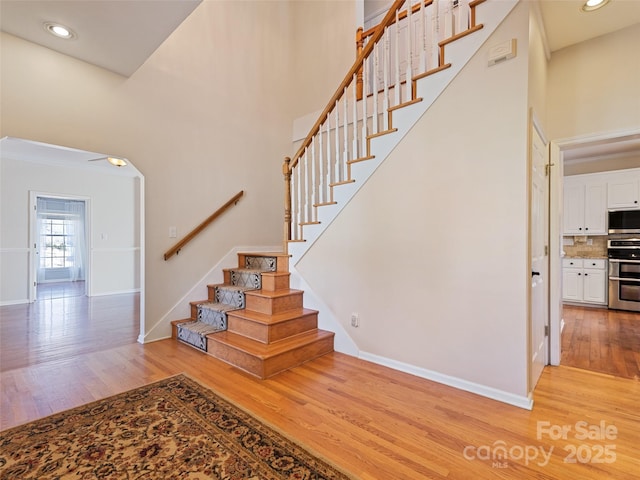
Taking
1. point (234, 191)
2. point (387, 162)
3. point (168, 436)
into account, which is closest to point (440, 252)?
point (387, 162)

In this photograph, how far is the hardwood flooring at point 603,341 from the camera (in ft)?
9.42

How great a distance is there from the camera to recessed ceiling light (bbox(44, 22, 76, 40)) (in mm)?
2439

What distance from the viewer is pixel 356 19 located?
4.55 metres

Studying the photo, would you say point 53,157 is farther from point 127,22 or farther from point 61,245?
point 127,22

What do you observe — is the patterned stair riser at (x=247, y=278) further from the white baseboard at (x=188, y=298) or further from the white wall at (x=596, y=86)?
the white wall at (x=596, y=86)

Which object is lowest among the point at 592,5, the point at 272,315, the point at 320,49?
the point at 272,315

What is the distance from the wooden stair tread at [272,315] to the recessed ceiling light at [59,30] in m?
2.83

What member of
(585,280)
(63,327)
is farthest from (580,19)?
(63,327)

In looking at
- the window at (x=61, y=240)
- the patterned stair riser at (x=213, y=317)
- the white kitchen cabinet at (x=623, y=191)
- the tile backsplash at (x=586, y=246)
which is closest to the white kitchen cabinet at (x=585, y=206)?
the white kitchen cabinet at (x=623, y=191)

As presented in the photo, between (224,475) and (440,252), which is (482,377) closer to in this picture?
(440,252)

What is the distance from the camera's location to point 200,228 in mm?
3936

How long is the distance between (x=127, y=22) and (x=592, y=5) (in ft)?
12.0

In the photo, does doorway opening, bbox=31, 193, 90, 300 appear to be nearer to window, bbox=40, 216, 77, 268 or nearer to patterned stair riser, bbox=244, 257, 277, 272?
window, bbox=40, 216, 77, 268

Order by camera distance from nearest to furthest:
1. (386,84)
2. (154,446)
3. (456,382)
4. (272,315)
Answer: (154,446), (456,382), (386,84), (272,315)
